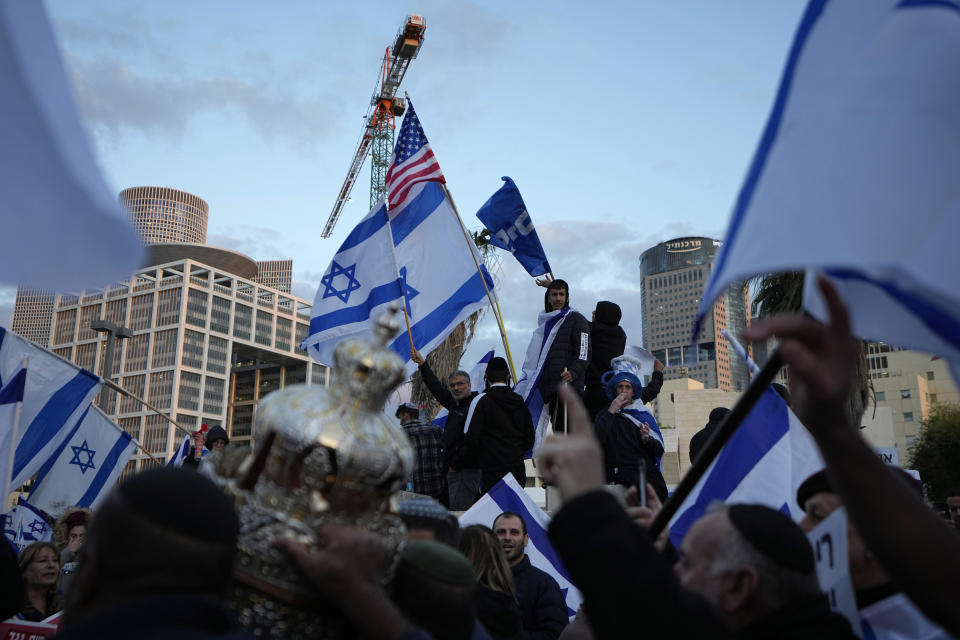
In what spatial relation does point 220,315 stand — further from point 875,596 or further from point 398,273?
point 875,596

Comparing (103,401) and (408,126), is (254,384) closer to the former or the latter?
(103,401)

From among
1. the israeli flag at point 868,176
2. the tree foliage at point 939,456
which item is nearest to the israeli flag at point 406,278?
the israeli flag at point 868,176

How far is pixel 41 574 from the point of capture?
223 inches

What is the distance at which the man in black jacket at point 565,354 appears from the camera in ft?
29.6

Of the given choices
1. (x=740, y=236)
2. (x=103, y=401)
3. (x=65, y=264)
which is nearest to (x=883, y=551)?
(x=740, y=236)

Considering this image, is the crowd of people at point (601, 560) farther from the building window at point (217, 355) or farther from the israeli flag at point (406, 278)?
the building window at point (217, 355)

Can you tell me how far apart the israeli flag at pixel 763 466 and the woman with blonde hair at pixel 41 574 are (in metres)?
4.04

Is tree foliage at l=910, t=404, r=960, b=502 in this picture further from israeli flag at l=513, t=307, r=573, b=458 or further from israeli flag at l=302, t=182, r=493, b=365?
israeli flag at l=302, t=182, r=493, b=365

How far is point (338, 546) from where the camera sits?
1604mm

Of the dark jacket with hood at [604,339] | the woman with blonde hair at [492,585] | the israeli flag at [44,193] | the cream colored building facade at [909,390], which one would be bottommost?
the woman with blonde hair at [492,585]

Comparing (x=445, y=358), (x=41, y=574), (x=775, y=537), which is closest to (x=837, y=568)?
(x=775, y=537)

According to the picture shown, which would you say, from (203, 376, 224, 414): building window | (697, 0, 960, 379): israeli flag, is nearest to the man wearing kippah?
(697, 0, 960, 379): israeli flag

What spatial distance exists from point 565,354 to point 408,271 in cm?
190

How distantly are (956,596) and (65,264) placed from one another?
6.26 ft
